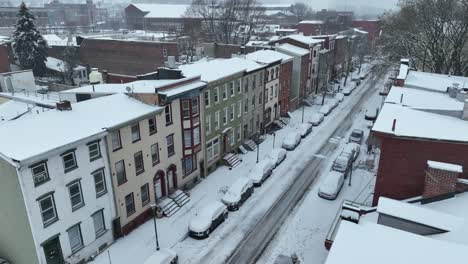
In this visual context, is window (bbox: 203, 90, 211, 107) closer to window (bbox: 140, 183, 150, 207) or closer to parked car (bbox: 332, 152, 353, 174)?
window (bbox: 140, 183, 150, 207)

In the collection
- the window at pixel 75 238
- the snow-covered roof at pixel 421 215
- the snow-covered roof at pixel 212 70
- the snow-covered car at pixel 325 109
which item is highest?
the snow-covered roof at pixel 212 70

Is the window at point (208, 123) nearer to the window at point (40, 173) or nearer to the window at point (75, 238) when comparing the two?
the window at point (75, 238)

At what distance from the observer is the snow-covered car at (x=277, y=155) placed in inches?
1463

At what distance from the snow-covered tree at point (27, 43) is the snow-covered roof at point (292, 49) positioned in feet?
141

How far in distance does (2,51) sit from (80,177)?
43.6 m

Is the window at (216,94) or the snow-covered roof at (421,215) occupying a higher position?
the window at (216,94)

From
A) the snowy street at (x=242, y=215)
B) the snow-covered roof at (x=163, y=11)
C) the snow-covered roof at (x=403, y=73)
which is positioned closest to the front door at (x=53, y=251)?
the snowy street at (x=242, y=215)

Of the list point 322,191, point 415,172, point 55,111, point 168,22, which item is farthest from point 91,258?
point 168,22

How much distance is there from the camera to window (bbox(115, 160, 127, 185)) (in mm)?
24556

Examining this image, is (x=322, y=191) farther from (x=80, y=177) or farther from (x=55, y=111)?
(x=55, y=111)

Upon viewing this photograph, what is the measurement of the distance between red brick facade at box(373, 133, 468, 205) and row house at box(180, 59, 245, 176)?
1802 centimetres

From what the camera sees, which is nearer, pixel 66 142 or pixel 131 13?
pixel 66 142

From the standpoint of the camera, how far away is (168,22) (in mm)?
138250

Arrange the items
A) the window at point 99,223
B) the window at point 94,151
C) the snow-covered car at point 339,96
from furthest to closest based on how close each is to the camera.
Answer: the snow-covered car at point 339,96
the window at point 99,223
the window at point 94,151
